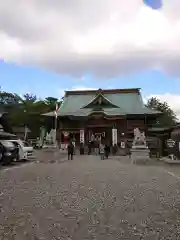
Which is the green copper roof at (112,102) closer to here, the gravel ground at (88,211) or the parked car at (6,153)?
the parked car at (6,153)

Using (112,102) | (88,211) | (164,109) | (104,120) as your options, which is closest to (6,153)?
(88,211)

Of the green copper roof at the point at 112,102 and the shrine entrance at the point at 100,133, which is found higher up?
the green copper roof at the point at 112,102

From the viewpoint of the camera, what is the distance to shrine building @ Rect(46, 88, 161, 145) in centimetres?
4919

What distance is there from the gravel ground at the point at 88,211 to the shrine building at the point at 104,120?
35.5 meters

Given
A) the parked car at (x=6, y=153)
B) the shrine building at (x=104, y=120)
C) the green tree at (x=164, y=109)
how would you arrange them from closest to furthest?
1. the parked car at (x=6, y=153)
2. the shrine building at (x=104, y=120)
3. the green tree at (x=164, y=109)

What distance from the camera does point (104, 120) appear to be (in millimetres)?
49625

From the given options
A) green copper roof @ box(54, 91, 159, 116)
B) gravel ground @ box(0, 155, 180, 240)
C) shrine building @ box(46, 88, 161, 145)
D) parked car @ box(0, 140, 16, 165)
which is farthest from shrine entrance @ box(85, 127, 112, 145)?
gravel ground @ box(0, 155, 180, 240)

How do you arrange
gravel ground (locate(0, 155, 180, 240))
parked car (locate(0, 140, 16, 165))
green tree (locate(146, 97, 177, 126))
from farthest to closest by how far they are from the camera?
green tree (locate(146, 97, 177, 126)) → parked car (locate(0, 140, 16, 165)) → gravel ground (locate(0, 155, 180, 240))

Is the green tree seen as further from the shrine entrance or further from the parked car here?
the parked car

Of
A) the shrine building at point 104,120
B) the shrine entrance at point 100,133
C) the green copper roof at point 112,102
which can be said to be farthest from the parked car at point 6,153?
the shrine entrance at point 100,133

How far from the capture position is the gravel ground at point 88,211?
6695 millimetres

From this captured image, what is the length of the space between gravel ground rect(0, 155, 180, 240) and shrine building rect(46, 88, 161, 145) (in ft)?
117

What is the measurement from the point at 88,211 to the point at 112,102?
1850 inches

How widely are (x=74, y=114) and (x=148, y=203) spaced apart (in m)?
40.5
